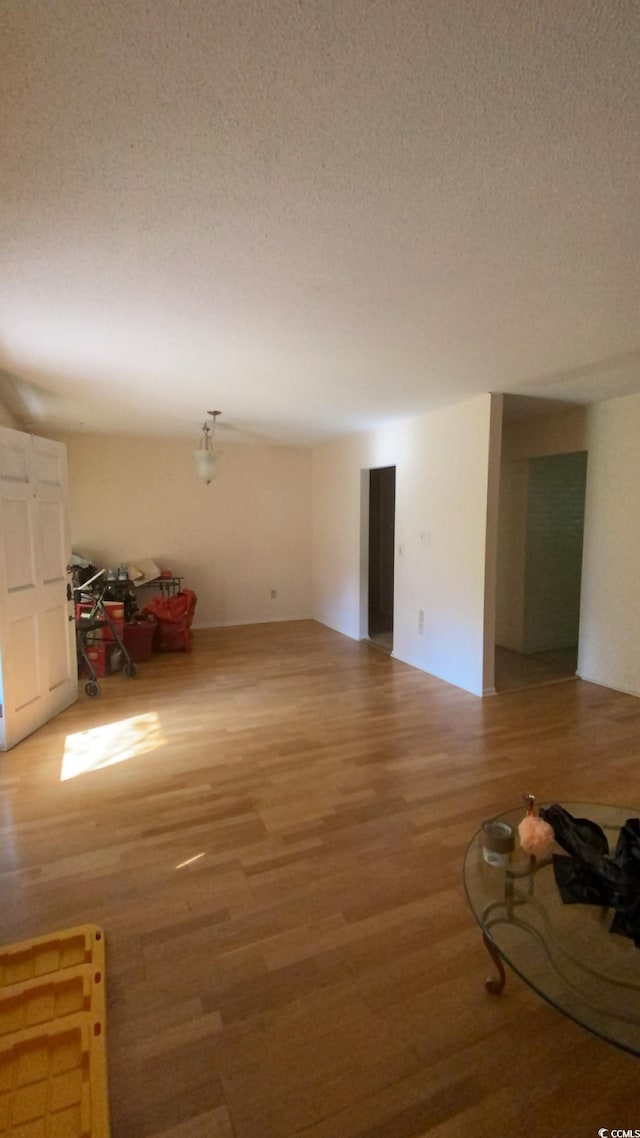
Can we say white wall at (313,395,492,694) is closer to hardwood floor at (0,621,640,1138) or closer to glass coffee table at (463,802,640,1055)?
hardwood floor at (0,621,640,1138)

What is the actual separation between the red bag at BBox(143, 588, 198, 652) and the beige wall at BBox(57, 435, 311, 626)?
40.2 inches

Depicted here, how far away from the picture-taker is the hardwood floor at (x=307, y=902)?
50.5 inches

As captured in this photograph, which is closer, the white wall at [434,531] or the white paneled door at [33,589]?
the white paneled door at [33,589]

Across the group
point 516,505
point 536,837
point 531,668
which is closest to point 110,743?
point 536,837

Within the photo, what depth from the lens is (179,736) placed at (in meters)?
3.41

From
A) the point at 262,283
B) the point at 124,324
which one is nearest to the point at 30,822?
the point at 124,324

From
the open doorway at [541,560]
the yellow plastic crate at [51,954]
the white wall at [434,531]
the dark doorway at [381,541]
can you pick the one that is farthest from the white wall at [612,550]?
the yellow plastic crate at [51,954]

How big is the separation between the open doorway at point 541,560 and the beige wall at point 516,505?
11 mm

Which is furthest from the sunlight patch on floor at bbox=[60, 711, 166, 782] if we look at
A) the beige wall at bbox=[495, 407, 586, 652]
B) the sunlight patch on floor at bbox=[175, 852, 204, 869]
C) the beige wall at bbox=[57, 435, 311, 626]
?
the beige wall at bbox=[495, 407, 586, 652]

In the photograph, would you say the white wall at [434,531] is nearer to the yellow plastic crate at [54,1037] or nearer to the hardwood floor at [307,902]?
the hardwood floor at [307,902]

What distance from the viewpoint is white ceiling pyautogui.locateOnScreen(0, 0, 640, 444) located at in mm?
970

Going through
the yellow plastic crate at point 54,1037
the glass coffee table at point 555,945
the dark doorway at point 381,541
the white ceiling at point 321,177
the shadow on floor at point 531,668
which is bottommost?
→ the yellow plastic crate at point 54,1037

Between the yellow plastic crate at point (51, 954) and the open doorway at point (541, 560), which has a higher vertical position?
the open doorway at point (541, 560)

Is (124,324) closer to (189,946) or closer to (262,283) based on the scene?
(262,283)
